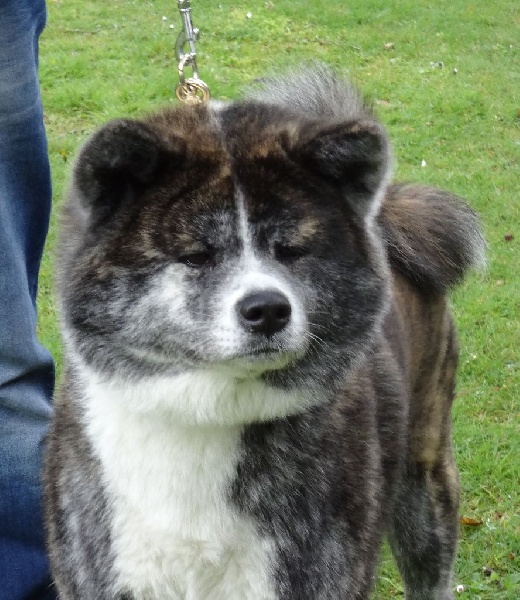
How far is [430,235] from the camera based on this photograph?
372 centimetres

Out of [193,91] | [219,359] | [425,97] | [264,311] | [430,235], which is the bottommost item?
[425,97]

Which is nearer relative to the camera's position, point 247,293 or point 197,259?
point 247,293

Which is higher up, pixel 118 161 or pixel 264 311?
pixel 118 161

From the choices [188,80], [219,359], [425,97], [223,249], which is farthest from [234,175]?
[425,97]

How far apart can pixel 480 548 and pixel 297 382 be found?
222cm

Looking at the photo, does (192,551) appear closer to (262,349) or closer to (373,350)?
(262,349)

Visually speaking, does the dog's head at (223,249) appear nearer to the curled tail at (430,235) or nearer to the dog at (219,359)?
the dog at (219,359)

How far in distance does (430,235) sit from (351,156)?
122 cm

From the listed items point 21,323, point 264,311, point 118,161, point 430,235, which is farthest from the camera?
point 430,235

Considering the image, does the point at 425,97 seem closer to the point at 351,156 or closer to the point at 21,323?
the point at 21,323

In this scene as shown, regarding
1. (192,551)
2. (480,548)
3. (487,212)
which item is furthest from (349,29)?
(192,551)

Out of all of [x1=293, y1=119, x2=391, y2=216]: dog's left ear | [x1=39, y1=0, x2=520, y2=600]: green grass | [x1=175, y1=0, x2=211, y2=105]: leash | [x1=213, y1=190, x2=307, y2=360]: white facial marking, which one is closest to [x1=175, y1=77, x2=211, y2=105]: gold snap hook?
[x1=175, y1=0, x2=211, y2=105]: leash

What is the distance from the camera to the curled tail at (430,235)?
3.63m

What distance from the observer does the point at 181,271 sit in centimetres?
244
